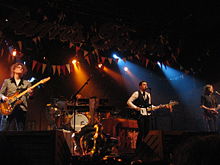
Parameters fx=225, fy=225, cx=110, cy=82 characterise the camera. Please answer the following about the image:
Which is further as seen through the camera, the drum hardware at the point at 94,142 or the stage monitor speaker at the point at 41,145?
the drum hardware at the point at 94,142

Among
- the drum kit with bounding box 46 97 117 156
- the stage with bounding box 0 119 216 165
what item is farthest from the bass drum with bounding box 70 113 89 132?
the stage with bounding box 0 119 216 165

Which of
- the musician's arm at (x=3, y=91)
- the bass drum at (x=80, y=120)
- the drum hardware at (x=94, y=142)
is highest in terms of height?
the musician's arm at (x=3, y=91)

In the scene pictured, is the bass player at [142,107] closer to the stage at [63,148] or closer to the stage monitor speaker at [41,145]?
the stage at [63,148]

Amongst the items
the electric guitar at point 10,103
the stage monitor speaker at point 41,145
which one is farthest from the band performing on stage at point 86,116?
the stage monitor speaker at point 41,145

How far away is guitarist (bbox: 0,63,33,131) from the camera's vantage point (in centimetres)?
489

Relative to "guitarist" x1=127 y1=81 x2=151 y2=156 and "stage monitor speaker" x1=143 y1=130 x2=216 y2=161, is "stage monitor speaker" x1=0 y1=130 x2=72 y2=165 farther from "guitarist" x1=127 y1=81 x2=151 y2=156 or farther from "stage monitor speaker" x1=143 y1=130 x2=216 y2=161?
"guitarist" x1=127 y1=81 x2=151 y2=156

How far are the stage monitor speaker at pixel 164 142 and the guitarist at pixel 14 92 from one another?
2.82 metres

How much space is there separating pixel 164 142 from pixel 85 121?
4672 millimetres

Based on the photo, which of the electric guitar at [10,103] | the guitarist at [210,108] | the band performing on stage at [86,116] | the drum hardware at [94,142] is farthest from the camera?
the guitarist at [210,108]

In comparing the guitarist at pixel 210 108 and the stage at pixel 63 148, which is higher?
the guitarist at pixel 210 108

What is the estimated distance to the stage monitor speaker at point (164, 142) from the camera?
3.88 metres

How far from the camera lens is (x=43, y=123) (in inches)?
382

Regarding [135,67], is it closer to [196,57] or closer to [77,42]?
[196,57]

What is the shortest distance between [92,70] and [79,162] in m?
8.05
